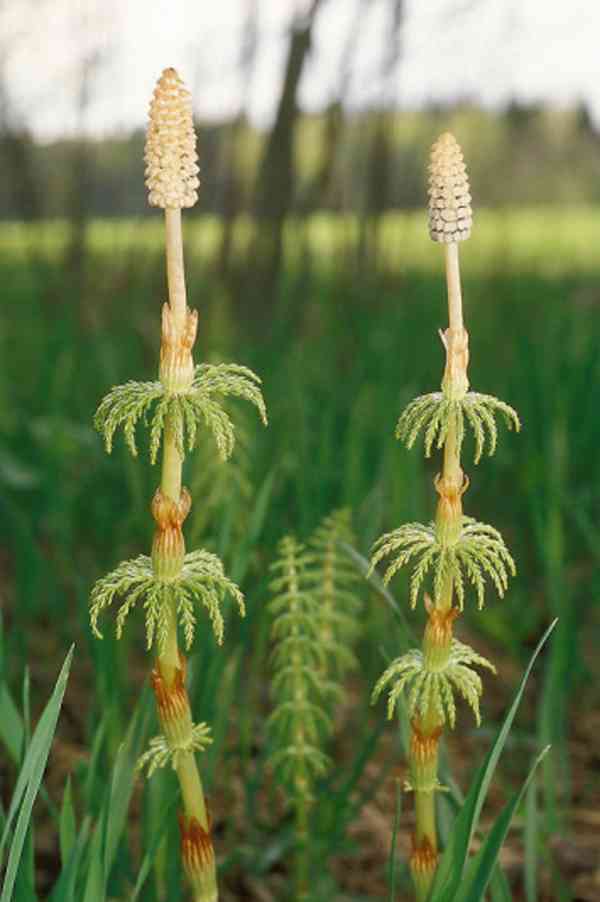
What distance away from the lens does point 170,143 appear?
647mm

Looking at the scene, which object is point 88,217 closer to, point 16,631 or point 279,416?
point 279,416

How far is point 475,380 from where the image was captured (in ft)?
12.3

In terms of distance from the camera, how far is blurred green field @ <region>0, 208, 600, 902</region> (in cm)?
135

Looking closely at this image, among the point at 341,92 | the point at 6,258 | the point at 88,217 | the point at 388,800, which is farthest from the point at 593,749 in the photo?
the point at 6,258

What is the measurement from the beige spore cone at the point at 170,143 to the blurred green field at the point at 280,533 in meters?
0.46

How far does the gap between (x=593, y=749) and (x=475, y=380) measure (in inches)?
75.3

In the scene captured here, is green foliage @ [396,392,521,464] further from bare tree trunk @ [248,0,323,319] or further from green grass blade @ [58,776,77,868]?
bare tree trunk @ [248,0,323,319]

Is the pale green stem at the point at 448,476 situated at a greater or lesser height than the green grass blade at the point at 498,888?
greater

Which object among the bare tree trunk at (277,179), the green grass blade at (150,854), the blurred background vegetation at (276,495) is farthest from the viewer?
the bare tree trunk at (277,179)

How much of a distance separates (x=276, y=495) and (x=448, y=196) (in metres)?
1.36

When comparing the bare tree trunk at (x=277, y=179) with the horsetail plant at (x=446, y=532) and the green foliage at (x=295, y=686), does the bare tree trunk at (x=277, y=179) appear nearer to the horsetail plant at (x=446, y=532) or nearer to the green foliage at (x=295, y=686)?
the green foliage at (x=295, y=686)

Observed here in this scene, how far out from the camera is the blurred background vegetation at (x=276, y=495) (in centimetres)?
134

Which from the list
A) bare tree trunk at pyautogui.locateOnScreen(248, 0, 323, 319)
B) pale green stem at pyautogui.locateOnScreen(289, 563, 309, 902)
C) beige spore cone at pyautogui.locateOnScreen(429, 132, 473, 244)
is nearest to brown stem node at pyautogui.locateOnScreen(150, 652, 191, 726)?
beige spore cone at pyautogui.locateOnScreen(429, 132, 473, 244)

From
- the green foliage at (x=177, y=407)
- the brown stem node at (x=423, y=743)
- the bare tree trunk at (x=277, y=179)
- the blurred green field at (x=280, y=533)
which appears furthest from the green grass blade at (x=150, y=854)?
the bare tree trunk at (x=277, y=179)
